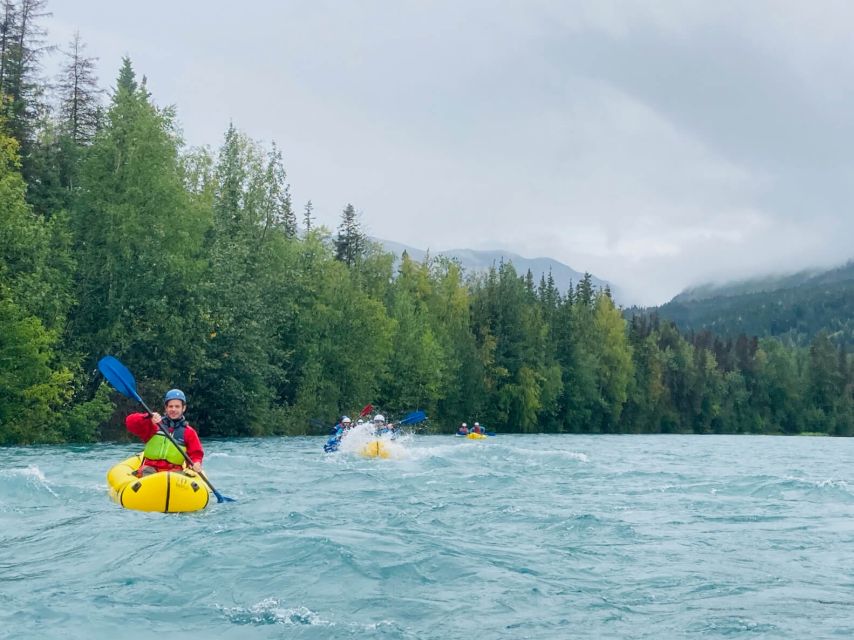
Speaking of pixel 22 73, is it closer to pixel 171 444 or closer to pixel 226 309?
pixel 226 309

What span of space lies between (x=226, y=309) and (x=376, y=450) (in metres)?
12.6

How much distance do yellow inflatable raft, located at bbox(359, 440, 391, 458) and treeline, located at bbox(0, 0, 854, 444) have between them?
9.22 meters

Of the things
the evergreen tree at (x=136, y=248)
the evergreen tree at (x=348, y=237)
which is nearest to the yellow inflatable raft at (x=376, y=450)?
the evergreen tree at (x=136, y=248)

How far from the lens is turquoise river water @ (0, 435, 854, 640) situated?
7398mm

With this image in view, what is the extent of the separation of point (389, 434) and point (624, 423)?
2055 inches

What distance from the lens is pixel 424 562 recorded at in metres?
9.53

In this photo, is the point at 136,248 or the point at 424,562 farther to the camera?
the point at 136,248

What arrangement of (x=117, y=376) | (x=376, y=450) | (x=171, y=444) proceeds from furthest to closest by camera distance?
(x=376, y=450) < (x=117, y=376) < (x=171, y=444)

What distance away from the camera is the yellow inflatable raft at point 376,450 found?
2288 centimetres

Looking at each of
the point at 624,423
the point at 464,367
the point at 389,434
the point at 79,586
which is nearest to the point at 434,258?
the point at 464,367

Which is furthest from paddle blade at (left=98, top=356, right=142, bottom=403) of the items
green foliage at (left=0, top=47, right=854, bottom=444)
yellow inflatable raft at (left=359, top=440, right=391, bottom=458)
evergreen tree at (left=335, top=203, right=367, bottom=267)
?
evergreen tree at (left=335, top=203, right=367, bottom=267)

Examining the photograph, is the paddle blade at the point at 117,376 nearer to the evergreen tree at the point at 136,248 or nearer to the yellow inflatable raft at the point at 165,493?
the yellow inflatable raft at the point at 165,493

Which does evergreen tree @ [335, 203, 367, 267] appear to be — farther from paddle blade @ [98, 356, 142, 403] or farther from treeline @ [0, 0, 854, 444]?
paddle blade @ [98, 356, 142, 403]

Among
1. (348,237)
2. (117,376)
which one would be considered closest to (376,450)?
(117,376)
